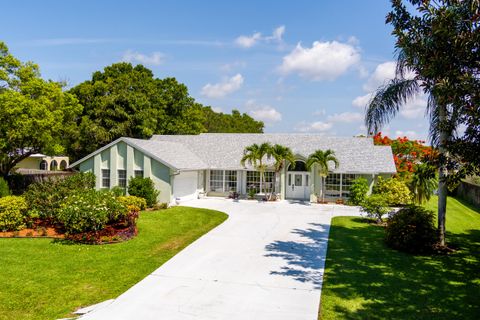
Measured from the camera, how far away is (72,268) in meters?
11.8

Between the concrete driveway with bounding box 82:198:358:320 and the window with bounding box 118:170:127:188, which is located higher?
the window with bounding box 118:170:127:188

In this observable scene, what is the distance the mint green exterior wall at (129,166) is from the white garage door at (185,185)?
89 cm

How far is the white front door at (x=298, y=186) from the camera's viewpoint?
93.0ft

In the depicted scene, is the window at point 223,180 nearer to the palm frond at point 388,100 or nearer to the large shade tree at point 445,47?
the palm frond at point 388,100

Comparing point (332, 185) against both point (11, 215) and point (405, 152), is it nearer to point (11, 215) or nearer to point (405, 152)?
point (405, 152)

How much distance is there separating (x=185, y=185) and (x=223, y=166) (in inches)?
156

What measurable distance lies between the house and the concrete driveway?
29.6 ft

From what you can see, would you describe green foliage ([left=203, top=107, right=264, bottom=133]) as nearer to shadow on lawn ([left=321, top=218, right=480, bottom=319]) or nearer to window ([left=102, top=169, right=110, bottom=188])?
window ([left=102, top=169, right=110, bottom=188])

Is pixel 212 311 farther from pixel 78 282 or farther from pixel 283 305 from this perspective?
pixel 78 282

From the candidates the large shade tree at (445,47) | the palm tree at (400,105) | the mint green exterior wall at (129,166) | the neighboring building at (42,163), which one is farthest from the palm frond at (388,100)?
the neighboring building at (42,163)

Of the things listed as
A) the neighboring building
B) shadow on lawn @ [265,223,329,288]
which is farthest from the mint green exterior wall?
the neighboring building

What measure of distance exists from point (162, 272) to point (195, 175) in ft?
58.3

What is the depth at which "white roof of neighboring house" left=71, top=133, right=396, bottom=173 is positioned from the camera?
26.6 metres

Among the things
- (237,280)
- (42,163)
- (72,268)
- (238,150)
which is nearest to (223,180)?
(238,150)
